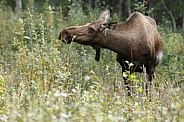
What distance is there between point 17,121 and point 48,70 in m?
2.58

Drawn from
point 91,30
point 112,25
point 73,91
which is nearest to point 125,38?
point 112,25

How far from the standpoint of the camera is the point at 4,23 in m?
18.0

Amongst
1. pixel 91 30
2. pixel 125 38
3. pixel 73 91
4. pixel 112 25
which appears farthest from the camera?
pixel 125 38

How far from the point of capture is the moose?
35.6ft

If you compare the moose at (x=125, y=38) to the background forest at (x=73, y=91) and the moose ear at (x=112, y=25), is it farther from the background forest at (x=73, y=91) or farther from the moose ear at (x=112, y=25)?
the background forest at (x=73, y=91)

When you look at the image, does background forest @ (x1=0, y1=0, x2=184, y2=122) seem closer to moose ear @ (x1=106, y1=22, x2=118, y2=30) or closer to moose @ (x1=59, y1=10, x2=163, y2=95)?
moose @ (x1=59, y1=10, x2=163, y2=95)

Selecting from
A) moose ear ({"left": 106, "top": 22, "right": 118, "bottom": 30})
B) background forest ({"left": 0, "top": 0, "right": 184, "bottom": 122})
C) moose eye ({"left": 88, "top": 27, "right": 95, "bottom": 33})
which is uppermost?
moose ear ({"left": 106, "top": 22, "right": 118, "bottom": 30})

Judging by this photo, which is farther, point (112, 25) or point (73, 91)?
point (112, 25)

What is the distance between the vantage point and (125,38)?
11.3m

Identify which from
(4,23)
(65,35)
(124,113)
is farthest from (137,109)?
(4,23)

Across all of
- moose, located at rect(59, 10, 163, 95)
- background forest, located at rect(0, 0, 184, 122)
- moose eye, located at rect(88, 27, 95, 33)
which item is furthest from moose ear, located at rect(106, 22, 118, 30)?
background forest, located at rect(0, 0, 184, 122)

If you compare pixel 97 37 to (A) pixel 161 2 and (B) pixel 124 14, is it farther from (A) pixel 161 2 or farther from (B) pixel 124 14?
(B) pixel 124 14

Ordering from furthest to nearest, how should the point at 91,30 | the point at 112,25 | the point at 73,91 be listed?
the point at 112,25 < the point at 91,30 < the point at 73,91

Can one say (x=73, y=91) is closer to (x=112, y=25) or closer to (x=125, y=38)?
(x=112, y=25)
